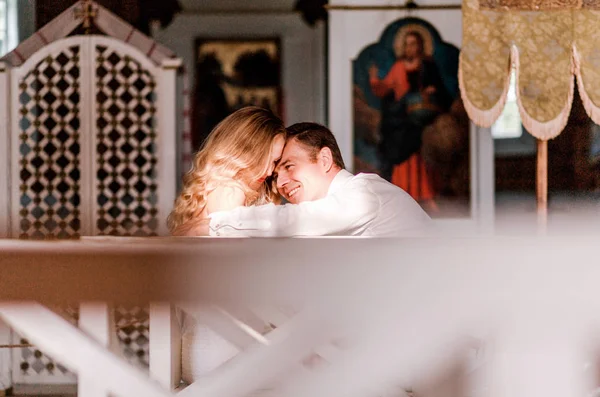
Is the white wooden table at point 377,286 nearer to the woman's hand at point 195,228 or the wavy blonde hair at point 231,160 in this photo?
the woman's hand at point 195,228

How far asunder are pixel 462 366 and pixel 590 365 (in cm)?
16

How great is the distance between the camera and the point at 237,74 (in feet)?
24.2

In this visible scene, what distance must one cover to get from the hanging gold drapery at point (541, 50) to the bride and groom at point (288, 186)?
6.59 ft

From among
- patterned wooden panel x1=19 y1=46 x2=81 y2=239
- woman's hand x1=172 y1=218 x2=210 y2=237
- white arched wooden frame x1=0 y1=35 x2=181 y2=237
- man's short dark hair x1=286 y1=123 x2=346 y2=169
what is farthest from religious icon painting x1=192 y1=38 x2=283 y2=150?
woman's hand x1=172 y1=218 x2=210 y2=237

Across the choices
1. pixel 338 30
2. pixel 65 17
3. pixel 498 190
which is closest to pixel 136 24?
pixel 65 17

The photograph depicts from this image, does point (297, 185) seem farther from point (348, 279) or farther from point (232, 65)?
point (232, 65)

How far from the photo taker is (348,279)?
0.80m

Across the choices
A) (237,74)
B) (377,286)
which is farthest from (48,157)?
(377,286)

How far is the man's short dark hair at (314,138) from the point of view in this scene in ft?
9.59

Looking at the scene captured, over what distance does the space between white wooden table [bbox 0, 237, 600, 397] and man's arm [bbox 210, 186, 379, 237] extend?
1.51m

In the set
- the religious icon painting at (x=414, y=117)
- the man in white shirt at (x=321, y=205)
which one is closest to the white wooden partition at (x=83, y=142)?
the religious icon painting at (x=414, y=117)

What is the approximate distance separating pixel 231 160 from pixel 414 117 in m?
2.89

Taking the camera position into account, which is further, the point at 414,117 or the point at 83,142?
the point at 414,117

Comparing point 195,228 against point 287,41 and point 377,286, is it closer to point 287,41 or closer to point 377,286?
point 377,286
